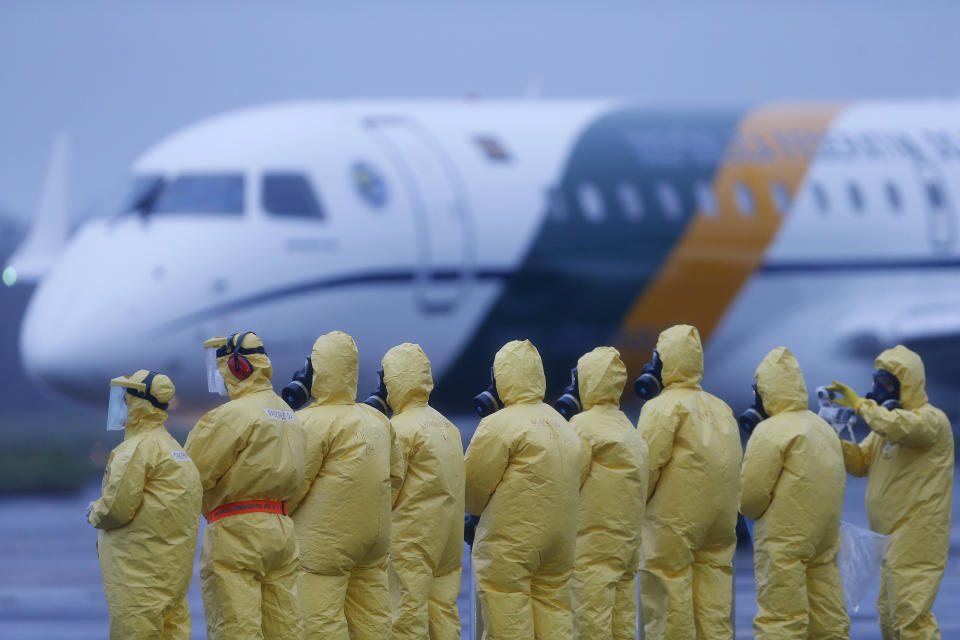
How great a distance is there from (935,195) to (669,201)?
380cm

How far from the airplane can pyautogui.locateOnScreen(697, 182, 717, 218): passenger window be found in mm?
24

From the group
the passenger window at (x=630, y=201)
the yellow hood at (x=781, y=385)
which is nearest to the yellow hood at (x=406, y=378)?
the yellow hood at (x=781, y=385)

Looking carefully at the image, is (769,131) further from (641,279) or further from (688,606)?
(688,606)

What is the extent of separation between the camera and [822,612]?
9828mm

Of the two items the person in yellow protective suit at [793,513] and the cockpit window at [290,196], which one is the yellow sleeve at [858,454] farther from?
the cockpit window at [290,196]

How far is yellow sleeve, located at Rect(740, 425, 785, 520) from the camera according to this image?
32.2ft

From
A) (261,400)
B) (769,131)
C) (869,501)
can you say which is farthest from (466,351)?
(261,400)

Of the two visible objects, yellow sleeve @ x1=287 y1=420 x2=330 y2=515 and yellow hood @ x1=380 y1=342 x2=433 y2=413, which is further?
yellow hood @ x1=380 y1=342 x2=433 y2=413

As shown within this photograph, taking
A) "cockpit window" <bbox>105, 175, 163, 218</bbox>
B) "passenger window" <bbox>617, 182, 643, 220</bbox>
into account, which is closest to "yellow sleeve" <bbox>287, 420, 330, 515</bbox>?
"cockpit window" <bbox>105, 175, 163, 218</bbox>

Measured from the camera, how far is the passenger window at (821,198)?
18891 mm

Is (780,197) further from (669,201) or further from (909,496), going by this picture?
(909,496)

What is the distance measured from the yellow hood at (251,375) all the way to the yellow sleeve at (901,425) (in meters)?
3.67

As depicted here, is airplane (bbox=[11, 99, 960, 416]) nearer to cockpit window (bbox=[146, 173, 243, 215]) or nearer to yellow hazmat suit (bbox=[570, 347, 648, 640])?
cockpit window (bbox=[146, 173, 243, 215])

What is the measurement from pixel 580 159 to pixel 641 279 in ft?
4.61
